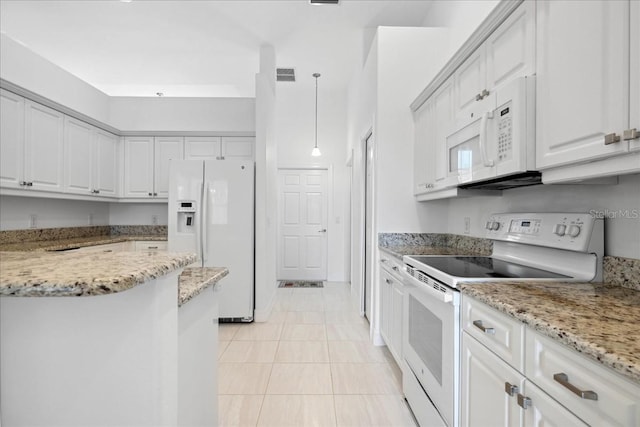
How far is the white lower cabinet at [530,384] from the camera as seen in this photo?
2.28 feet

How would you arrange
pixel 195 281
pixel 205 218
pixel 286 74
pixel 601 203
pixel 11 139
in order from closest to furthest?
pixel 195 281
pixel 601 203
pixel 11 139
pixel 205 218
pixel 286 74

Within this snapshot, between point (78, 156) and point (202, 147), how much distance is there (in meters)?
1.37

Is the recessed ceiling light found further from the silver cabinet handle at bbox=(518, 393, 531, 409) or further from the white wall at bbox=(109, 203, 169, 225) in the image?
the silver cabinet handle at bbox=(518, 393, 531, 409)

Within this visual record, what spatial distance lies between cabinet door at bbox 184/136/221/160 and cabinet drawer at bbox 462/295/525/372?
12.7 feet

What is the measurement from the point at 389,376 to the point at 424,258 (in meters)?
1.01

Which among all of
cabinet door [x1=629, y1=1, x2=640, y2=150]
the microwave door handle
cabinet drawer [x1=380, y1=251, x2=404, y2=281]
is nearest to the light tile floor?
cabinet drawer [x1=380, y1=251, x2=404, y2=281]

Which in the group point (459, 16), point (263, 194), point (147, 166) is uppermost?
point (459, 16)

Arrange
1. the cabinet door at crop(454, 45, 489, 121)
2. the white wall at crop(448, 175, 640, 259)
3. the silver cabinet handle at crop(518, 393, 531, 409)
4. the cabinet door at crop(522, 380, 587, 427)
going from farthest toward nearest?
1. the cabinet door at crop(454, 45, 489, 121)
2. the white wall at crop(448, 175, 640, 259)
3. the silver cabinet handle at crop(518, 393, 531, 409)
4. the cabinet door at crop(522, 380, 587, 427)

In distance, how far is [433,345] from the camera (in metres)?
1.64

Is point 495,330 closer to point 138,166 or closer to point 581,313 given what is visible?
point 581,313

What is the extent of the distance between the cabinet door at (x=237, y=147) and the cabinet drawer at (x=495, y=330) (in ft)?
12.0

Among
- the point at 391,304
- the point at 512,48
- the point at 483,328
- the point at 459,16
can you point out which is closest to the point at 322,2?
the point at 459,16

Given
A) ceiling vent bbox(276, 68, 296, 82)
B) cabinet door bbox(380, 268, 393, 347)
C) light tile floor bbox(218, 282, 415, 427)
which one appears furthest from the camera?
ceiling vent bbox(276, 68, 296, 82)

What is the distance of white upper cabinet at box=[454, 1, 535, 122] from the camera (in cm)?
144
